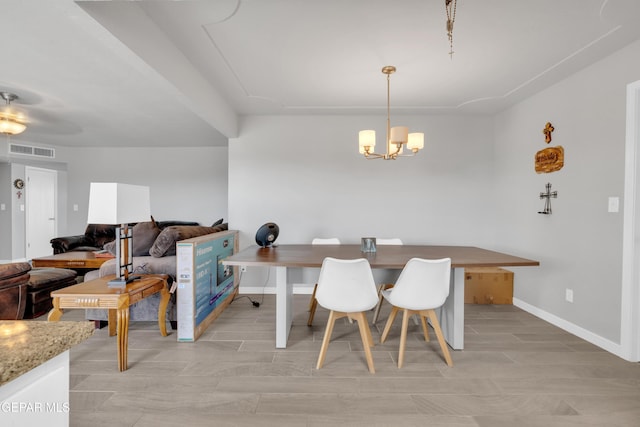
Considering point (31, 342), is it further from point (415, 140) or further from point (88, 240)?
point (88, 240)

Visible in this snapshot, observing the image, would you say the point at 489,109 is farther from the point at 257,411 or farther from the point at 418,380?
the point at 257,411

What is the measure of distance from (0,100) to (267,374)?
432 centimetres

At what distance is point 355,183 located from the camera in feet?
13.3

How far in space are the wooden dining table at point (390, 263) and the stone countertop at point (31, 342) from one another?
1417 mm

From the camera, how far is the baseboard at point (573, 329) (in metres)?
2.37

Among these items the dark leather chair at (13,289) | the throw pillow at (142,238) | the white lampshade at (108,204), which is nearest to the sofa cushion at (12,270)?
the dark leather chair at (13,289)

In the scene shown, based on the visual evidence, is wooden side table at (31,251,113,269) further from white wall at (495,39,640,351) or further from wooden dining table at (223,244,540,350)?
white wall at (495,39,640,351)

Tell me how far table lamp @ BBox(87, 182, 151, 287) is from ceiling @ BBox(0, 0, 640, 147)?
862mm

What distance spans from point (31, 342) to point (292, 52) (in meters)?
2.47

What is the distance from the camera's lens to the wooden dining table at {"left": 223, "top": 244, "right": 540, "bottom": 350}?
7.09 feet

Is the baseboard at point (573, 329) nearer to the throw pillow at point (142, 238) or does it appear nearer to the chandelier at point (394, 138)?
the chandelier at point (394, 138)

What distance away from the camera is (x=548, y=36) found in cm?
222

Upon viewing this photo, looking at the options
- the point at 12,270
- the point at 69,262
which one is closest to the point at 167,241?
the point at 12,270

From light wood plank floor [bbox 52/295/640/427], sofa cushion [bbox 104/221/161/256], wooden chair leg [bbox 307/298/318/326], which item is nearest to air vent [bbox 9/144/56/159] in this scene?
sofa cushion [bbox 104/221/161/256]
